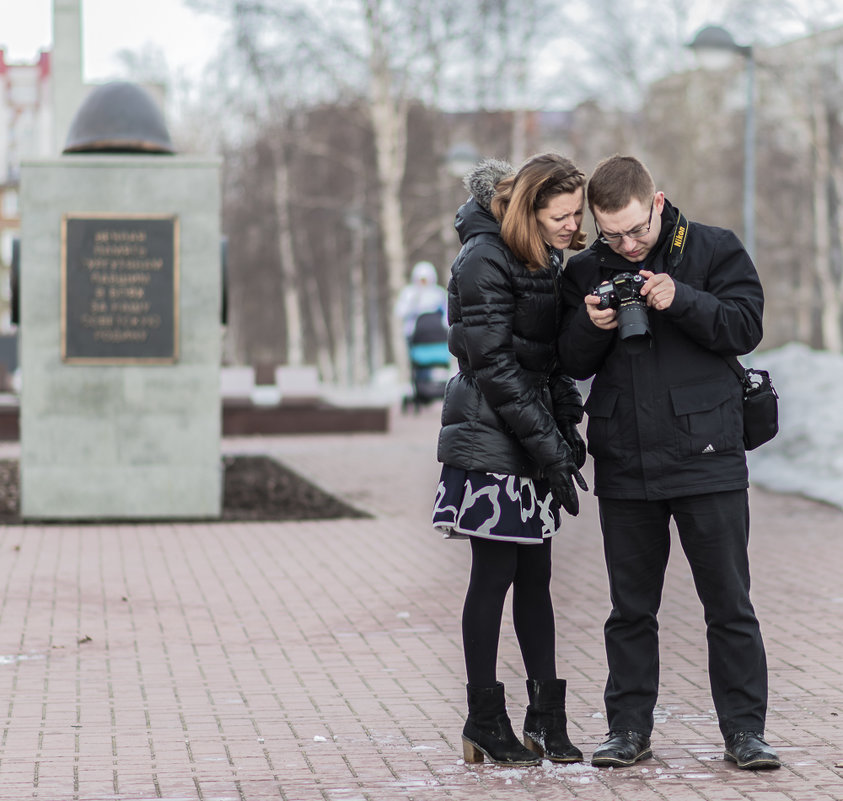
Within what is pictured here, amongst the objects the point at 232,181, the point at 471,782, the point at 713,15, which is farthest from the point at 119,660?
the point at 232,181

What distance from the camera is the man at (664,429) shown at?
4.35m

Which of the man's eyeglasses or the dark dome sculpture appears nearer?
the man's eyeglasses

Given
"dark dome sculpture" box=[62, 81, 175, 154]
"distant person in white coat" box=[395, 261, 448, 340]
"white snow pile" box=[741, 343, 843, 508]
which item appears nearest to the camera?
"dark dome sculpture" box=[62, 81, 175, 154]

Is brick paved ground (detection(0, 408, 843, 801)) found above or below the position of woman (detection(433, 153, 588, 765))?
below

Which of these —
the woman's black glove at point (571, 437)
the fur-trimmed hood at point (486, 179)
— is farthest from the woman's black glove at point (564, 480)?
the fur-trimmed hood at point (486, 179)

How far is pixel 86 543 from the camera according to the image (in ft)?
30.7

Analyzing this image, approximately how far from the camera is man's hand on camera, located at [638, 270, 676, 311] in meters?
4.25

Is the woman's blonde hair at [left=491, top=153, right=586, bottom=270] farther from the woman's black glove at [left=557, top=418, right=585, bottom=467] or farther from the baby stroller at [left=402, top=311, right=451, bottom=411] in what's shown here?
the baby stroller at [left=402, top=311, right=451, bottom=411]

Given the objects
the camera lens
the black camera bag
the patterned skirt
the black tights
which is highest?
the camera lens

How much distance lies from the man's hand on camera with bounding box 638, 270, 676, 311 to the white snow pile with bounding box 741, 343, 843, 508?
7219 millimetres

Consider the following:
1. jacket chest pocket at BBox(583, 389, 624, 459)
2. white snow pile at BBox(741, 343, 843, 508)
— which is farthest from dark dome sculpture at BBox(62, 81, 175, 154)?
jacket chest pocket at BBox(583, 389, 624, 459)

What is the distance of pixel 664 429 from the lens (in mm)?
4422

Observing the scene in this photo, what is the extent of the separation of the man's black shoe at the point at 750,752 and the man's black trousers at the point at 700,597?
26 millimetres

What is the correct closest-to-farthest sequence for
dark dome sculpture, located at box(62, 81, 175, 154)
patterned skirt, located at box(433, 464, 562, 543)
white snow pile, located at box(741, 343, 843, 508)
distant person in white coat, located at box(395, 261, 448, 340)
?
1. patterned skirt, located at box(433, 464, 562, 543)
2. dark dome sculpture, located at box(62, 81, 175, 154)
3. white snow pile, located at box(741, 343, 843, 508)
4. distant person in white coat, located at box(395, 261, 448, 340)
